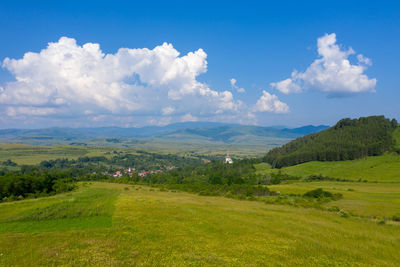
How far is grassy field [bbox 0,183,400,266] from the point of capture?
16.3 metres

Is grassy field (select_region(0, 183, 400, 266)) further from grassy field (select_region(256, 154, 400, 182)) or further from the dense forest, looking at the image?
the dense forest

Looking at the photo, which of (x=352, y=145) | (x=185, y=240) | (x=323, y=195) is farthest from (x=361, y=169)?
(x=185, y=240)

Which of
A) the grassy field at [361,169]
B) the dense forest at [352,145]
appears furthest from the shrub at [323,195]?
the dense forest at [352,145]

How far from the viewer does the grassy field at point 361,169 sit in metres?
108

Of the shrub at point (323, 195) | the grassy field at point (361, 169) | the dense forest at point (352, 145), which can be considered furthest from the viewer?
the dense forest at point (352, 145)

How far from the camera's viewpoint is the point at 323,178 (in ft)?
392

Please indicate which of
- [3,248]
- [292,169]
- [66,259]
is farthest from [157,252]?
[292,169]

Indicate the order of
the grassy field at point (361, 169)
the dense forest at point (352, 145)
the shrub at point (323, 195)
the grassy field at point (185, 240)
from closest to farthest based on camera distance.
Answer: the grassy field at point (185, 240) → the shrub at point (323, 195) → the grassy field at point (361, 169) → the dense forest at point (352, 145)

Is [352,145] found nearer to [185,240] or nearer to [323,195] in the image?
[323,195]

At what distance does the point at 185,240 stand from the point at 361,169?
143m

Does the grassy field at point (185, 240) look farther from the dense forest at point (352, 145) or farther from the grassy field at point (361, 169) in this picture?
the dense forest at point (352, 145)

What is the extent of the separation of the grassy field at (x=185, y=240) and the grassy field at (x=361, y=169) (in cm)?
10130

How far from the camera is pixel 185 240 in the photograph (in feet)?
66.7

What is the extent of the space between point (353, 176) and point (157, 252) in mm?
133430
